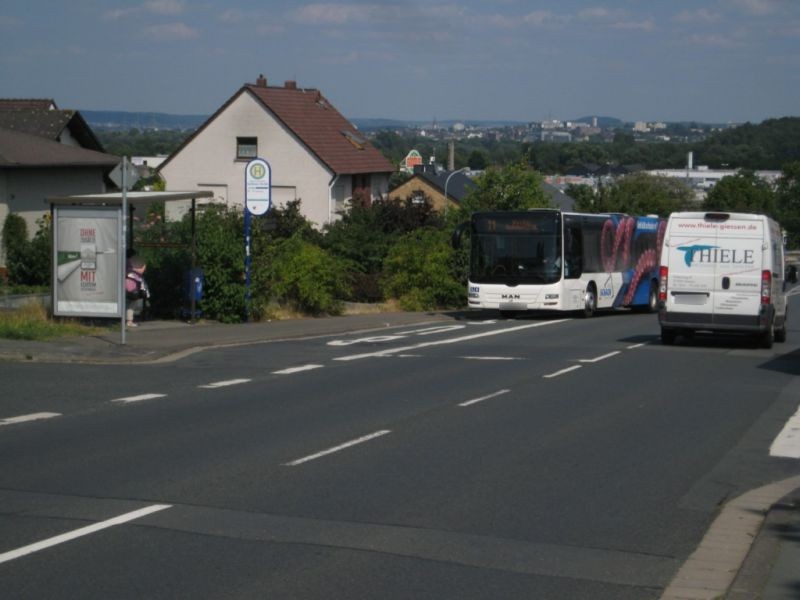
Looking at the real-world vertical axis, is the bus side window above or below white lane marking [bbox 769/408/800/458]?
above

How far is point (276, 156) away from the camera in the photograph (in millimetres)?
55625

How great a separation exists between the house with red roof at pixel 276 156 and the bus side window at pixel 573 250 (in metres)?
21.7

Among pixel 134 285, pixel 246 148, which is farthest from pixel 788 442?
pixel 246 148

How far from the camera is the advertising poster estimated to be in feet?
71.8

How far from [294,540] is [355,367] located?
→ 10.6 metres

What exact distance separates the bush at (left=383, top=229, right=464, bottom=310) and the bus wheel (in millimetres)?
4277

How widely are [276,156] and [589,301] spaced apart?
25375mm

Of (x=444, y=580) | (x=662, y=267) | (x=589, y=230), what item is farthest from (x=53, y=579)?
(x=589, y=230)

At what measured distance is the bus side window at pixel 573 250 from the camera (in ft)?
104

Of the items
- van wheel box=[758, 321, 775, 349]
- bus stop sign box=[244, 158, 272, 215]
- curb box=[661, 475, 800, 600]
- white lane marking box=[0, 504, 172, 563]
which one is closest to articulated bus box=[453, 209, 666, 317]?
bus stop sign box=[244, 158, 272, 215]

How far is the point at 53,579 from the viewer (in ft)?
22.7

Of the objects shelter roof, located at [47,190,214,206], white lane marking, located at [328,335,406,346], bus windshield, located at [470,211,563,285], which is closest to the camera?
shelter roof, located at [47,190,214,206]

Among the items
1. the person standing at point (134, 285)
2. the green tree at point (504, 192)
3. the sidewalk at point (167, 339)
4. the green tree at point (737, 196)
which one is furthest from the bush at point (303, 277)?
the green tree at point (737, 196)

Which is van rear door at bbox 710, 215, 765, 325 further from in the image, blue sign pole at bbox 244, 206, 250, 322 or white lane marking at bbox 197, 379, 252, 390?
blue sign pole at bbox 244, 206, 250, 322
